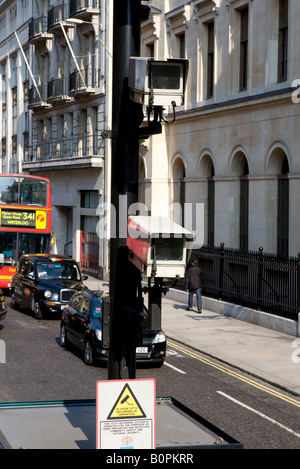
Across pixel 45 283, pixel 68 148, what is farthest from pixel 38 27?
pixel 45 283

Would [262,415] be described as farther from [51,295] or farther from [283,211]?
[283,211]

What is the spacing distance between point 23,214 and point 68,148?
52.0ft

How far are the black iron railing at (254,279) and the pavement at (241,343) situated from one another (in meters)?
0.75

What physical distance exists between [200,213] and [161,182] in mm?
3670

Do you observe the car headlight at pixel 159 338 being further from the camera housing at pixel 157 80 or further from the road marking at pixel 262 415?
the camera housing at pixel 157 80

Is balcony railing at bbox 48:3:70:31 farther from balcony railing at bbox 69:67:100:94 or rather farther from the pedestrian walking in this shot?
the pedestrian walking

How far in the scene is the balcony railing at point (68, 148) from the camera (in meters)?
41.9

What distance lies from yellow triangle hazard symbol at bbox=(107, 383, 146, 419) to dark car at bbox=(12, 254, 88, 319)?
18.3 meters

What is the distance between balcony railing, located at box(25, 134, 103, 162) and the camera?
41875 millimetres

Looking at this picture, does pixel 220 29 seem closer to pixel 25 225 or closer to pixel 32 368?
pixel 25 225

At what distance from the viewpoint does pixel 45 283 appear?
26422mm

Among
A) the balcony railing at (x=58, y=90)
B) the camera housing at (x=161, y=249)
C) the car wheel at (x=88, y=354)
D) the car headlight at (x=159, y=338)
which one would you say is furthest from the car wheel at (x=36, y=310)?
the balcony railing at (x=58, y=90)

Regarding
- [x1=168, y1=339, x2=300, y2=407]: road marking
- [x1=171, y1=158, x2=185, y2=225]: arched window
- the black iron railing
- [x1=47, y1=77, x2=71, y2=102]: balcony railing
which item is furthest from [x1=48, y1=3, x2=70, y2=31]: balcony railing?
[x1=168, y1=339, x2=300, y2=407]: road marking

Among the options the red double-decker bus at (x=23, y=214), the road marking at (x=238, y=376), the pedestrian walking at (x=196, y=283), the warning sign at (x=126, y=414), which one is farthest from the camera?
the red double-decker bus at (x=23, y=214)
